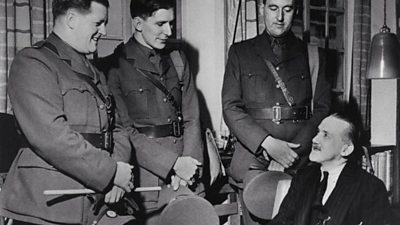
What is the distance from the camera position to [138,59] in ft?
8.53

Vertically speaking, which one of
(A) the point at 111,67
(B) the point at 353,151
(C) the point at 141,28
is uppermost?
(C) the point at 141,28

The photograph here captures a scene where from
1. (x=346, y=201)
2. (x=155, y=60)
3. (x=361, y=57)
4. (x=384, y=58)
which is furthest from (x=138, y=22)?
(x=361, y=57)

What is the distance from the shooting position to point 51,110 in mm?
1968

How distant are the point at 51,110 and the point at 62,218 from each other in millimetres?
458

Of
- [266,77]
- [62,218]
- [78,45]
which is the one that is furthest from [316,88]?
[62,218]

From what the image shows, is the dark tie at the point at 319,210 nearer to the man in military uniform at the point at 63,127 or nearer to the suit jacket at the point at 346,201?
the suit jacket at the point at 346,201

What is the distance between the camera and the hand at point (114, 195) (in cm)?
212

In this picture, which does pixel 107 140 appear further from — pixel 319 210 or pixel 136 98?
pixel 319 210

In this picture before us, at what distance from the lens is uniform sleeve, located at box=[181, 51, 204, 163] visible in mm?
2613

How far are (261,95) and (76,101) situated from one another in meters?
1.15

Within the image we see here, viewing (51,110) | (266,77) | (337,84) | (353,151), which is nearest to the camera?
(51,110)

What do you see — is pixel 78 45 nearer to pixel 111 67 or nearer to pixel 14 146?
pixel 111 67

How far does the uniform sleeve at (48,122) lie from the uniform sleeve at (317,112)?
1.22 meters

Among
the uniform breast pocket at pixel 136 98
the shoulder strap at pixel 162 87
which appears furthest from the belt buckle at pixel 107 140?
the shoulder strap at pixel 162 87
